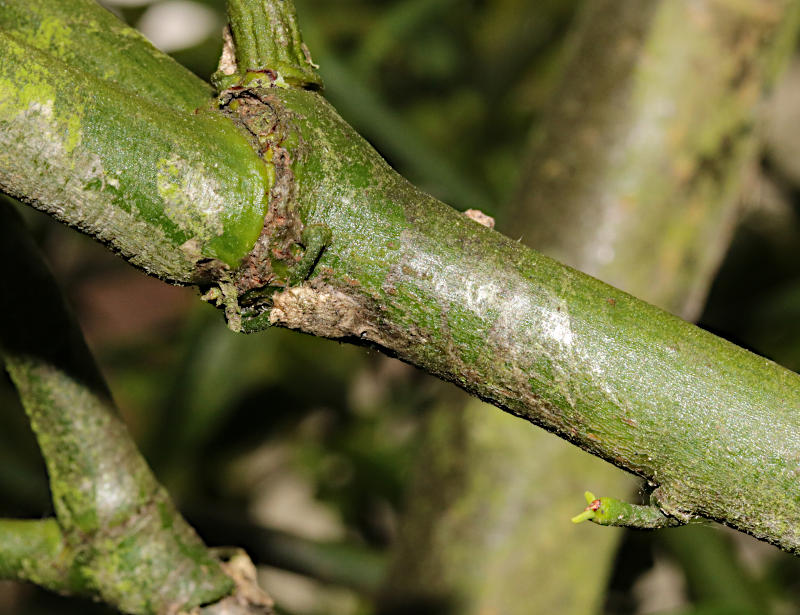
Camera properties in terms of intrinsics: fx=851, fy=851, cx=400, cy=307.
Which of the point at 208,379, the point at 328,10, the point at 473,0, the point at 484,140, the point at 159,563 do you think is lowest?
the point at 159,563

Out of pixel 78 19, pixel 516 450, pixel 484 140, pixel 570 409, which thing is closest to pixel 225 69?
pixel 78 19

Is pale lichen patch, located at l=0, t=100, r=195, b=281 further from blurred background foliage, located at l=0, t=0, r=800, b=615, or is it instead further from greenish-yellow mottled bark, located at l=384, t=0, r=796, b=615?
blurred background foliage, located at l=0, t=0, r=800, b=615

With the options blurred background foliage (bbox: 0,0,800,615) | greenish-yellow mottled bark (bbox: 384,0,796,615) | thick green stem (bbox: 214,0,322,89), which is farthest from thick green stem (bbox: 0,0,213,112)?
blurred background foliage (bbox: 0,0,800,615)

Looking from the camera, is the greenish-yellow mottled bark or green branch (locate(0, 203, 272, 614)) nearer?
green branch (locate(0, 203, 272, 614))

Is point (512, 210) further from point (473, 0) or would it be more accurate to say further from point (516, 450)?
point (473, 0)

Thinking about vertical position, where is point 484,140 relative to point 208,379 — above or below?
above

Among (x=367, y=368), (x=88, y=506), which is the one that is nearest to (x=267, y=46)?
(x=88, y=506)
